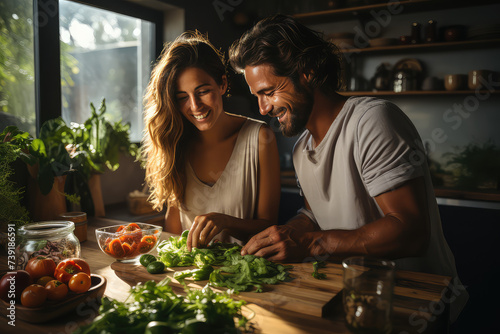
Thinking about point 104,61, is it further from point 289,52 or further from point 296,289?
point 296,289

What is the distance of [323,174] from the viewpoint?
5.06ft

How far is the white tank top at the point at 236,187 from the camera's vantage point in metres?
1.84

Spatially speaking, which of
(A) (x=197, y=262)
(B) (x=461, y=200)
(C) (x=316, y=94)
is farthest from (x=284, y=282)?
(B) (x=461, y=200)

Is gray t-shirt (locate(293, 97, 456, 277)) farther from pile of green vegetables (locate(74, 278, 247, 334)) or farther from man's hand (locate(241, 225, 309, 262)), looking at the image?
pile of green vegetables (locate(74, 278, 247, 334))

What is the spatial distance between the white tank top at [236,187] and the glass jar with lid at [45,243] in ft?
2.31

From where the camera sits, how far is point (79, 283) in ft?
3.16

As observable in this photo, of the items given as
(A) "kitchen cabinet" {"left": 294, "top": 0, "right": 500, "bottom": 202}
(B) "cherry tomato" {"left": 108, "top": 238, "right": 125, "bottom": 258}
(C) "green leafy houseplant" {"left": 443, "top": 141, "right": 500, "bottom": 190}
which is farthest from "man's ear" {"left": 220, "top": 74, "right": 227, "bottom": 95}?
(C) "green leafy houseplant" {"left": 443, "top": 141, "right": 500, "bottom": 190}

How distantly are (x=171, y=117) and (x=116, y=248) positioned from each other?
71 centimetres

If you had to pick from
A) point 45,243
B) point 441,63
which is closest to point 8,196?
point 45,243

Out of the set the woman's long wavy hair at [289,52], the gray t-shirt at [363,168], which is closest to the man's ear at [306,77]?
the woman's long wavy hair at [289,52]

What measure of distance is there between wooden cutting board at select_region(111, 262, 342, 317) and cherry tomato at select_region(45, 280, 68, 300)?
230mm

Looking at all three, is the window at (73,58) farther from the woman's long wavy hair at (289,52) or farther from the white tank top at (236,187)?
the woman's long wavy hair at (289,52)

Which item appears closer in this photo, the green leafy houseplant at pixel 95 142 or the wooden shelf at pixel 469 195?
the green leafy houseplant at pixel 95 142

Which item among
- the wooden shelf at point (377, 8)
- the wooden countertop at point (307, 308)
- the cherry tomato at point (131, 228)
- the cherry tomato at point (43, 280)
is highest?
the wooden shelf at point (377, 8)
